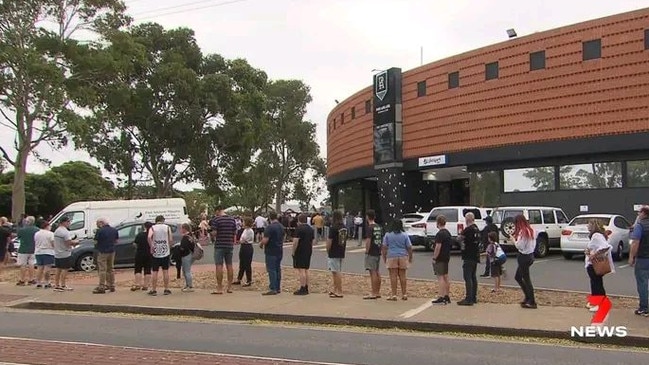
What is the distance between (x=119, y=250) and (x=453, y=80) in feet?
65.2

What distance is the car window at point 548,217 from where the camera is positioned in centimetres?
2246

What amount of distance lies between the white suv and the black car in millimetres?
10450

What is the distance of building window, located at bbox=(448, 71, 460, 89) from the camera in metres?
32.8

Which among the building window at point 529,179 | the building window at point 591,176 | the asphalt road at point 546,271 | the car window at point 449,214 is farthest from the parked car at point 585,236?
the building window at point 529,179

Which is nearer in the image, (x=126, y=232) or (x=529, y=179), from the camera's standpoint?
(x=126, y=232)

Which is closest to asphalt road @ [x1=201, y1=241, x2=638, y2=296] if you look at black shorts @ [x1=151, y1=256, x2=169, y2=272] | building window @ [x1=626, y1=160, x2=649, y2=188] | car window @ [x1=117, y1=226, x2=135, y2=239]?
car window @ [x1=117, y1=226, x2=135, y2=239]

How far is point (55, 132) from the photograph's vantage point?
88.0 ft

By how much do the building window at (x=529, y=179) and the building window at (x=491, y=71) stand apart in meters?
4.55

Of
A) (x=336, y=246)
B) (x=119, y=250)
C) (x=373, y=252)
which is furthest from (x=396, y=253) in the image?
(x=119, y=250)

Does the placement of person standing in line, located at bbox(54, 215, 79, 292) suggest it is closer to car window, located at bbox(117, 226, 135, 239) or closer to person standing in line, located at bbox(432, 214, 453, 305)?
car window, located at bbox(117, 226, 135, 239)

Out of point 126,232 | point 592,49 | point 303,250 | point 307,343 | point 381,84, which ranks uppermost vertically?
point 381,84

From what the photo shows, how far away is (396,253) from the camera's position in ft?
40.2

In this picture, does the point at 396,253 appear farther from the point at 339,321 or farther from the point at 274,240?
the point at 274,240

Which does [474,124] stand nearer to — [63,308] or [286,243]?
[286,243]
